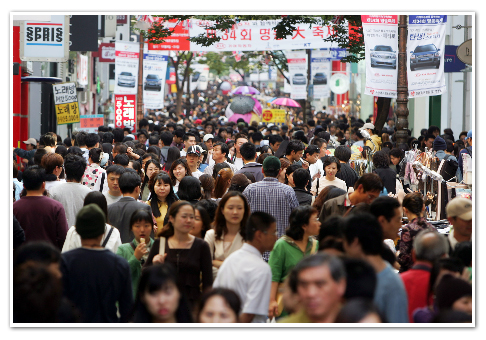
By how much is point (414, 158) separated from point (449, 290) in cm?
810

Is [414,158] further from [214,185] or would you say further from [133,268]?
[133,268]

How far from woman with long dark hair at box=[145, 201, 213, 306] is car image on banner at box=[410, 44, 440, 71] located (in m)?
8.13

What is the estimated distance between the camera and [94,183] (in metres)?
9.09

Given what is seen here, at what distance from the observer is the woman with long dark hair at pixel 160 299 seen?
4105 millimetres

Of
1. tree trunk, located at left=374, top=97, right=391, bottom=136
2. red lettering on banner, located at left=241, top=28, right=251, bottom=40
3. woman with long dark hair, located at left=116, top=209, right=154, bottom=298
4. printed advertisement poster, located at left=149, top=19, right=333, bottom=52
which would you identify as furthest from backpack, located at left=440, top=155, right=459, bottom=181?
red lettering on banner, located at left=241, top=28, right=251, bottom=40

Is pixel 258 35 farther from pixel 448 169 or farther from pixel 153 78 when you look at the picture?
pixel 448 169

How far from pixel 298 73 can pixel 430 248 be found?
2047cm

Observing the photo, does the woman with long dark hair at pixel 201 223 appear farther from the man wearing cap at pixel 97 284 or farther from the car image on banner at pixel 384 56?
the car image on banner at pixel 384 56

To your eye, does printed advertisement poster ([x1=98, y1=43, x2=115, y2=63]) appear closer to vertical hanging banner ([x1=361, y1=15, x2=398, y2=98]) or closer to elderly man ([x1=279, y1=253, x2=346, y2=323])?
vertical hanging banner ([x1=361, y1=15, x2=398, y2=98])

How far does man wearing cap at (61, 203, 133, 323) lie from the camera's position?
4.51 metres

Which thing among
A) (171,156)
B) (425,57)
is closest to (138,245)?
(171,156)

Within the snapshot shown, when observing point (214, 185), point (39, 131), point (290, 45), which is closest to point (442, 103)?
point (290, 45)

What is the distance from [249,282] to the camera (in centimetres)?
462

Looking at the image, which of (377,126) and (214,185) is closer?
(214,185)
